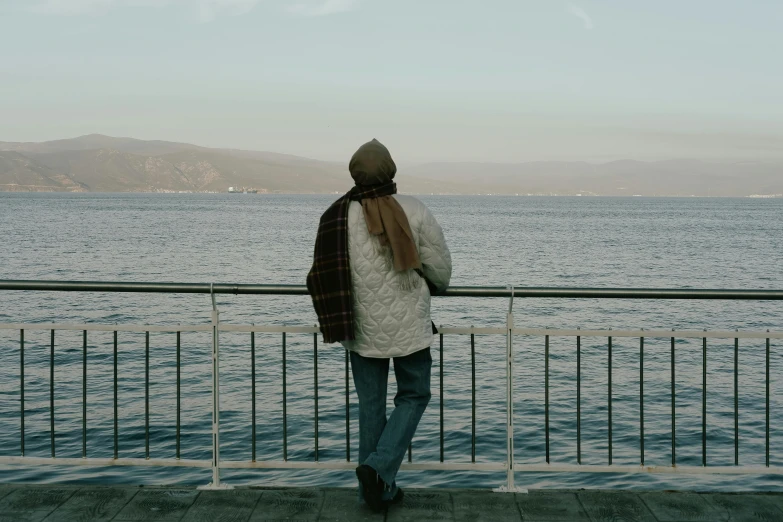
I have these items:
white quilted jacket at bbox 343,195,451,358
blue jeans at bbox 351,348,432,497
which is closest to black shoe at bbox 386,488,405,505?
blue jeans at bbox 351,348,432,497

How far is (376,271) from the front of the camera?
4516 mm

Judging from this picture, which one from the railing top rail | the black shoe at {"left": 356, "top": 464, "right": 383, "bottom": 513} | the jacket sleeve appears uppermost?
the jacket sleeve

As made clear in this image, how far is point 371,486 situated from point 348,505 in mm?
297

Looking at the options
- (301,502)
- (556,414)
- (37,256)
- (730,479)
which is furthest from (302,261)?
(301,502)

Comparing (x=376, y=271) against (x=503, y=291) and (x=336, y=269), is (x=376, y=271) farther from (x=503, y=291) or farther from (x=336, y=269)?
(x=503, y=291)

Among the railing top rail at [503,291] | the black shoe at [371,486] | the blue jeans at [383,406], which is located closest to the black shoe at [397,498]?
the blue jeans at [383,406]

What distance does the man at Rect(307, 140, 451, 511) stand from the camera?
4445mm

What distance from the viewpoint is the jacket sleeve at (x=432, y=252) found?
449 centimetres

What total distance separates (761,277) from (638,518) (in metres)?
47.1

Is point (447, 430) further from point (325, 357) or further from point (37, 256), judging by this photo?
point (37, 256)

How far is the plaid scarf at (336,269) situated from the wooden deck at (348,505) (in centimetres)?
102

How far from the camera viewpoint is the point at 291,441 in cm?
Answer: 1502

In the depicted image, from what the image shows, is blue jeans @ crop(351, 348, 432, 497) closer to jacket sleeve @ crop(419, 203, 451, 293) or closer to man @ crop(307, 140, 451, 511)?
man @ crop(307, 140, 451, 511)

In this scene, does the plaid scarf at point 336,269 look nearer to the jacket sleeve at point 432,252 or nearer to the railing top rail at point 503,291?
the jacket sleeve at point 432,252
